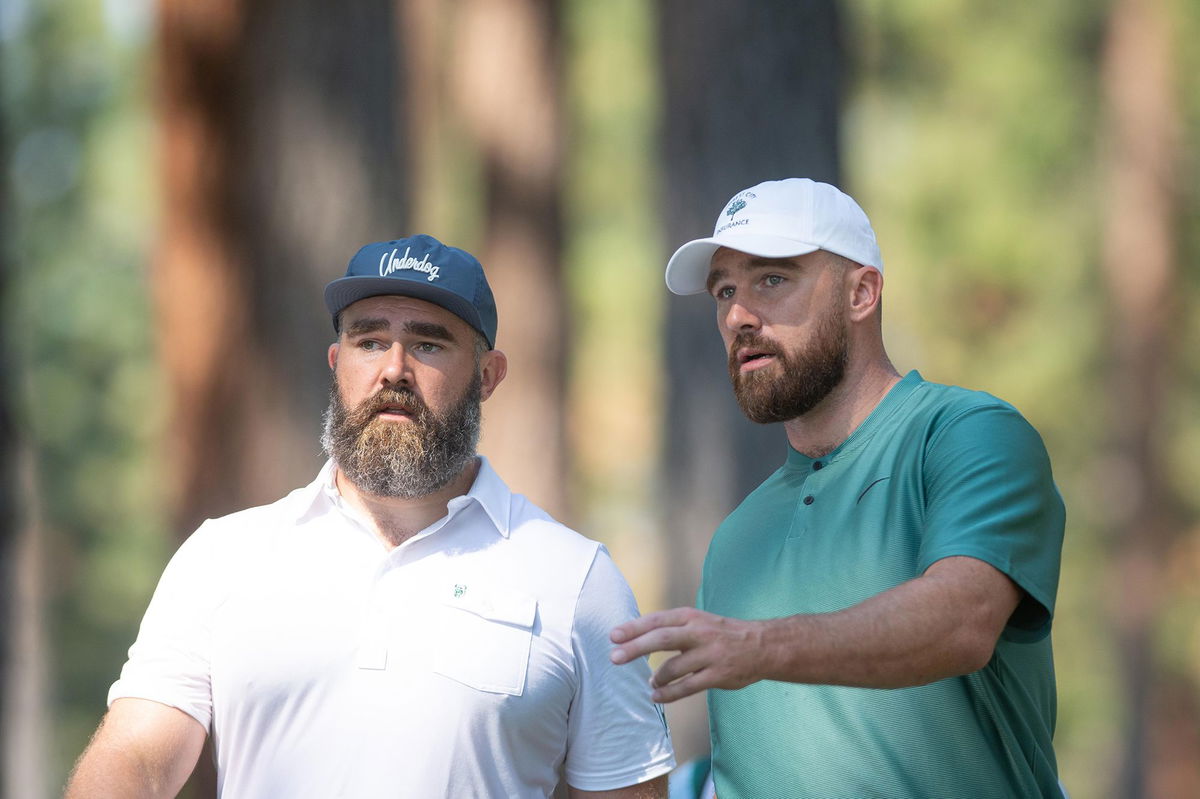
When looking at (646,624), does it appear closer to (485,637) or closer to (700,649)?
(700,649)

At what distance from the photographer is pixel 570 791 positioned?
13.0 ft

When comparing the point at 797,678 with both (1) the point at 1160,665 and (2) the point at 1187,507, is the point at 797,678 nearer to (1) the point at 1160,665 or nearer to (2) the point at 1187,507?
(1) the point at 1160,665

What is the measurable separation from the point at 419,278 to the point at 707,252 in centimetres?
75

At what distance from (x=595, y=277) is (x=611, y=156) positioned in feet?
6.45

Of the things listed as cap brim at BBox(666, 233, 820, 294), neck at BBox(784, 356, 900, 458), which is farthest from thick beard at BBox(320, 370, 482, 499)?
neck at BBox(784, 356, 900, 458)

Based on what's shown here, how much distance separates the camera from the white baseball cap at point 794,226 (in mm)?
3818

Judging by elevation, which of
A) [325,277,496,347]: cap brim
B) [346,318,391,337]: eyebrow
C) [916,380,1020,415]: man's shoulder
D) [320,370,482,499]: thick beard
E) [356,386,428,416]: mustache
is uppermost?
[325,277,496,347]: cap brim

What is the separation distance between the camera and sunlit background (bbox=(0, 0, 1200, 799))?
23.4 feet

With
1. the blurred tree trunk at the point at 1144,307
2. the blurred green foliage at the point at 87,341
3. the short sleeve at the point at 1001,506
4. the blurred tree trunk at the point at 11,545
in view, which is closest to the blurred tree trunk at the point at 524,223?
the blurred tree trunk at the point at 11,545

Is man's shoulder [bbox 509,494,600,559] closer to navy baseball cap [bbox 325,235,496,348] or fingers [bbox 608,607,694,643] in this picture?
navy baseball cap [bbox 325,235,496,348]

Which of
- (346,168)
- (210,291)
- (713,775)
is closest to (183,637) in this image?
(713,775)

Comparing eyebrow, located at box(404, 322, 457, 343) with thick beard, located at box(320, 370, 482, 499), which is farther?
eyebrow, located at box(404, 322, 457, 343)

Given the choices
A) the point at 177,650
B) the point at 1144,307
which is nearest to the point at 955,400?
the point at 177,650

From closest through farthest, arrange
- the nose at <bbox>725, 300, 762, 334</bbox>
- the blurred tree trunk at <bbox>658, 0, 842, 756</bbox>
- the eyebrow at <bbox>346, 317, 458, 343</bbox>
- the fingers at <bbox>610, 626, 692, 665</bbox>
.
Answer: the fingers at <bbox>610, 626, 692, 665</bbox>, the nose at <bbox>725, 300, 762, 334</bbox>, the eyebrow at <bbox>346, 317, 458, 343</bbox>, the blurred tree trunk at <bbox>658, 0, 842, 756</bbox>
